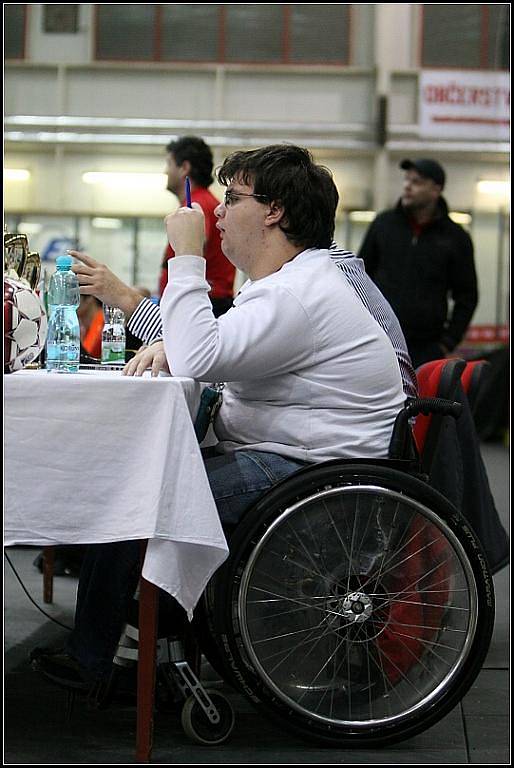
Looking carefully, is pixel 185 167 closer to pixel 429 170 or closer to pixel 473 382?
pixel 429 170

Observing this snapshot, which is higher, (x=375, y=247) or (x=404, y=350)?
(x=375, y=247)

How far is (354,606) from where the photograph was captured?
2.37 metres

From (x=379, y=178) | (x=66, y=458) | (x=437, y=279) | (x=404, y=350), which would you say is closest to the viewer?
(x=66, y=458)

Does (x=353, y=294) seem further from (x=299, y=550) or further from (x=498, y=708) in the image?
(x=498, y=708)

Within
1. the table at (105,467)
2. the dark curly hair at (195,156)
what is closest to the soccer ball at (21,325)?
the table at (105,467)

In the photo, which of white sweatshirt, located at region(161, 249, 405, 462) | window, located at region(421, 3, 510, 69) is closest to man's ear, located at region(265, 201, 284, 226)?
white sweatshirt, located at region(161, 249, 405, 462)

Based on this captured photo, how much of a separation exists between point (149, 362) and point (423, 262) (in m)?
2.48

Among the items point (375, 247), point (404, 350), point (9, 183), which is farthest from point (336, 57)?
point (404, 350)

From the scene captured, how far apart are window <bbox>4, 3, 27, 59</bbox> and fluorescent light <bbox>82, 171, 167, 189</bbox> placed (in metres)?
1.89

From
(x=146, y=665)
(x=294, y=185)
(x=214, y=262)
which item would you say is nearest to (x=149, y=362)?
(x=294, y=185)

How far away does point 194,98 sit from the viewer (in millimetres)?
15312

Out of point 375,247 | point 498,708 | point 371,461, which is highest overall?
point 375,247

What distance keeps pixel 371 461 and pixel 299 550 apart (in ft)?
0.77

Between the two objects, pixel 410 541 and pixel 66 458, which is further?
pixel 410 541
